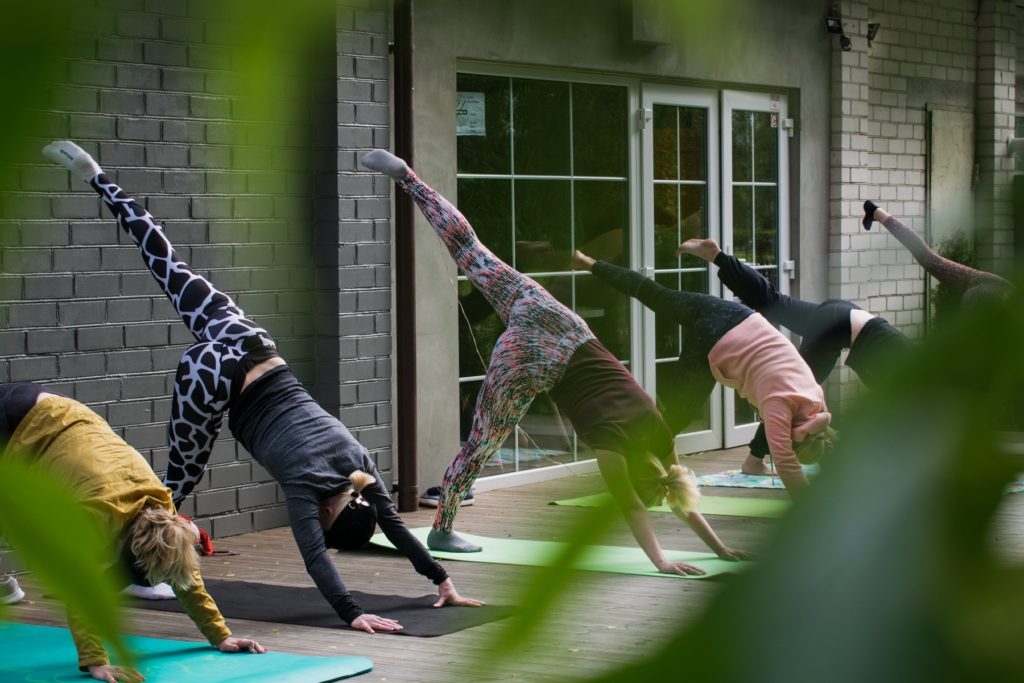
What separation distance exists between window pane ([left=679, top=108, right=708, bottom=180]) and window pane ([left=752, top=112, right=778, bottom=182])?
12.8 inches

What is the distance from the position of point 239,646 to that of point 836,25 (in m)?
3.61

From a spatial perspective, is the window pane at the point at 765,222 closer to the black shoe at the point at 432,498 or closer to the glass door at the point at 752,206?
the glass door at the point at 752,206

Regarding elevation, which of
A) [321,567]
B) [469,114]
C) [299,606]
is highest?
[469,114]

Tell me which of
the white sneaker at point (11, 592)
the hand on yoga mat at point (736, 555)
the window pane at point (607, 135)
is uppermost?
the window pane at point (607, 135)

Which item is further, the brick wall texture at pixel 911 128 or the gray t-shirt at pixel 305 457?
the gray t-shirt at pixel 305 457

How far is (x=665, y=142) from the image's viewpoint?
7707mm

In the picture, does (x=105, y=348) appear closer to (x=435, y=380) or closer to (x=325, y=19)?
(x=435, y=380)

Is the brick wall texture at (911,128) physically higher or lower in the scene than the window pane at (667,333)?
higher

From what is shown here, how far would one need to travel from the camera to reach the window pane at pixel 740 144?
801 cm

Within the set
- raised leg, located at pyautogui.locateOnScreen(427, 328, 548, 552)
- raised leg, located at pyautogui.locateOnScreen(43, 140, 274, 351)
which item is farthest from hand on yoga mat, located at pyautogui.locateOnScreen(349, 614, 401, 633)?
raised leg, located at pyautogui.locateOnScreen(427, 328, 548, 552)

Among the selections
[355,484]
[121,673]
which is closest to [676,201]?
[355,484]

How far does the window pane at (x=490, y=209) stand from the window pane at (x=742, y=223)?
208 cm

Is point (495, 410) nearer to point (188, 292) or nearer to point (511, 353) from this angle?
point (511, 353)

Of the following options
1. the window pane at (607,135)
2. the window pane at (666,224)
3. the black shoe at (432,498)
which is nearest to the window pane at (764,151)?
the window pane at (666,224)
